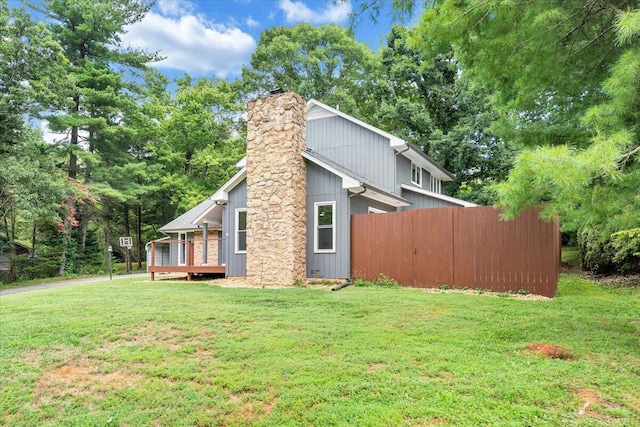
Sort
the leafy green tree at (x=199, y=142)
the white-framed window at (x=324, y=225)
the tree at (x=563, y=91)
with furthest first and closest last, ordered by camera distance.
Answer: the leafy green tree at (x=199, y=142)
the white-framed window at (x=324, y=225)
the tree at (x=563, y=91)

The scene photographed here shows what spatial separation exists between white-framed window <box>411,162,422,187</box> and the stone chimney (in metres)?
6.85

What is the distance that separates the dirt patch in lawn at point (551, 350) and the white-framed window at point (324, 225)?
→ 7455 mm

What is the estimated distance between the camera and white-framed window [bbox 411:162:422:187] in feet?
55.6

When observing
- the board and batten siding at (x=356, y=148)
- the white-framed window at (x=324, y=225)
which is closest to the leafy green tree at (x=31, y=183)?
the board and batten siding at (x=356, y=148)

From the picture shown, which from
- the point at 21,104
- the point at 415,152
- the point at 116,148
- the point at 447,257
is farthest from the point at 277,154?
the point at 116,148

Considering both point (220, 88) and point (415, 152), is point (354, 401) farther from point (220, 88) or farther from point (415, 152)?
point (220, 88)

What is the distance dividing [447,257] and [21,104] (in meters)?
18.6

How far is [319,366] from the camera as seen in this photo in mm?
3896

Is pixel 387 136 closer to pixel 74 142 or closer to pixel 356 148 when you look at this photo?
pixel 356 148

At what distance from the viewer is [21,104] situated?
55.8 feet

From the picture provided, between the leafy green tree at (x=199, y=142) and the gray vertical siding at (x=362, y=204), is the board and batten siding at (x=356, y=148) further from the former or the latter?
the leafy green tree at (x=199, y=142)

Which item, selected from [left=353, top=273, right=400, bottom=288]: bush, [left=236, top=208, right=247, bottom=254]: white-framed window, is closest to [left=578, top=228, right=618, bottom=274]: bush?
[left=353, top=273, right=400, bottom=288]: bush

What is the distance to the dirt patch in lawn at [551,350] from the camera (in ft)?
13.5

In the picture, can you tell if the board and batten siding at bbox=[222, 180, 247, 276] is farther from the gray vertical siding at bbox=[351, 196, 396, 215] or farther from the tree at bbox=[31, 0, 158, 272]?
the tree at bbox=[31, 0, 158, 272]
